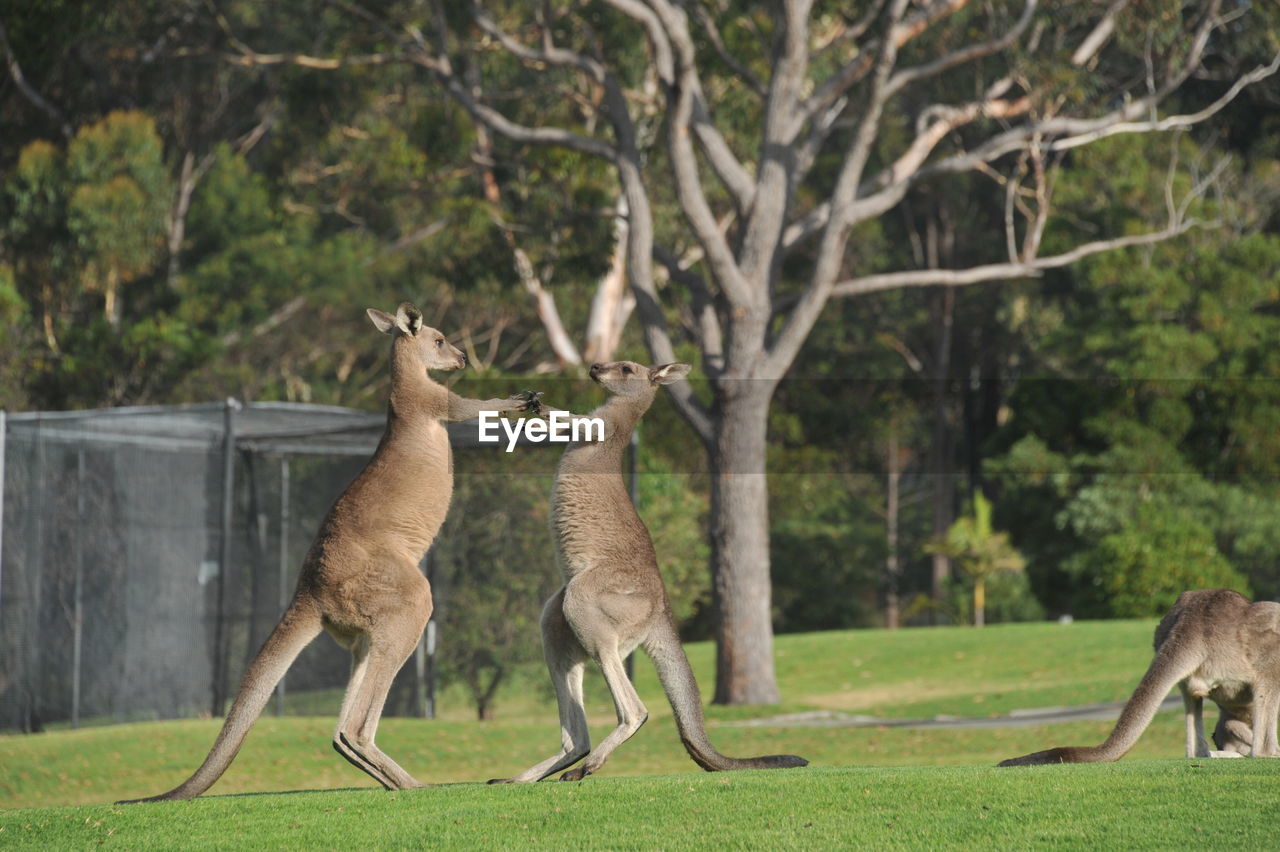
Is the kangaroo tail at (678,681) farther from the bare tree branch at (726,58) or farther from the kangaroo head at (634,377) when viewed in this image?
the bare tree branch at (726,58)

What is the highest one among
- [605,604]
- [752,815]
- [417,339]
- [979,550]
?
[417,339]

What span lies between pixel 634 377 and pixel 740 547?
10396 mm

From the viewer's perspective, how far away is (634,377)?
823 centimetres

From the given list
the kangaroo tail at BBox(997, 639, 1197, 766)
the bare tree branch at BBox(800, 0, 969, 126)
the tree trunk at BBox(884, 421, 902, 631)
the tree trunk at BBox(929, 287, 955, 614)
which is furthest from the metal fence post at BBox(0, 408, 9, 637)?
the tree trunk at BBox(929, 287, 955, 614)

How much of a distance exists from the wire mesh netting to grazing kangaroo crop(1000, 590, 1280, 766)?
8875 mm

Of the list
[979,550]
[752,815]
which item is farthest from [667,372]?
[979,550]

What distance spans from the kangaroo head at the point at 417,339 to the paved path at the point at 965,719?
934cm

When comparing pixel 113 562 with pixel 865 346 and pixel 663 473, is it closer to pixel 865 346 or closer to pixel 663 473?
pixel 663 473

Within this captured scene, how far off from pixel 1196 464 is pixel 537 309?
13852 mm

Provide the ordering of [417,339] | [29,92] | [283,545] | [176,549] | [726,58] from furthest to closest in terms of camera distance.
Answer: [29,92], [726,58], [283,545], [176,549], [417,339]

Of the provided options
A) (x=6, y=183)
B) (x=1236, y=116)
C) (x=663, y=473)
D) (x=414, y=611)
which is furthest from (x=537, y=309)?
(x=414, y=611)

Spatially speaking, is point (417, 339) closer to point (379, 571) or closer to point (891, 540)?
point (379, 571)

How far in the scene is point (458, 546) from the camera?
17.0 meters

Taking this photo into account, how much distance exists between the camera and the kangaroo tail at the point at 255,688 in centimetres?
752
